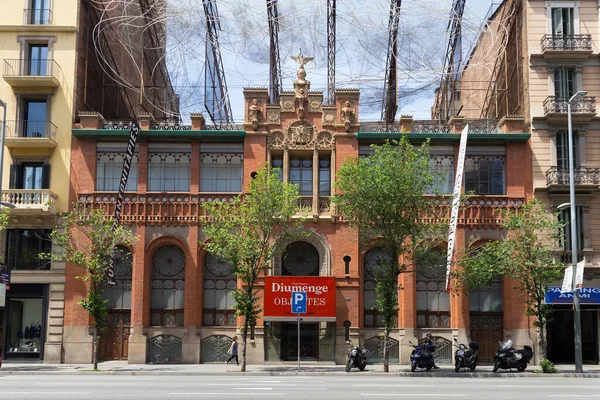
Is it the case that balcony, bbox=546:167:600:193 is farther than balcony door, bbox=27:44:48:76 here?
No

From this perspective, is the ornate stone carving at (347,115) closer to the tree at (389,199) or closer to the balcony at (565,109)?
the tree at (389,199)

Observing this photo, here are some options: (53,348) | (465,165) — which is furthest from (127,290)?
(465,165)

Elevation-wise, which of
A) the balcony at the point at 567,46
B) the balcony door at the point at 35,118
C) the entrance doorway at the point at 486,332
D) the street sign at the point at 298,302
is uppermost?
the balcony at the point at 567,46

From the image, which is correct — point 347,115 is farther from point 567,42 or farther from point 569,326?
point 569,326

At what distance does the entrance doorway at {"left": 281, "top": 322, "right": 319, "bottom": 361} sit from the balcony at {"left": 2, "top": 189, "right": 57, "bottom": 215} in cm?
1363

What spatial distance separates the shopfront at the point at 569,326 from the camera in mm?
35781

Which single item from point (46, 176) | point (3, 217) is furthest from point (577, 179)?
point (3, 217)

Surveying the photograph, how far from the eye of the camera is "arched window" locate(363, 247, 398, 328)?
3706 cm

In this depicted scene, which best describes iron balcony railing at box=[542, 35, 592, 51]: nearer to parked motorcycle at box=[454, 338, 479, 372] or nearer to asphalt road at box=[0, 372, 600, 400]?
parked motorcycle at box=[454, 338, 479, 372]

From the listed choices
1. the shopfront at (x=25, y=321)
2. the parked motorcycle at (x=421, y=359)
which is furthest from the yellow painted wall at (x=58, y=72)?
the parked motorcycle at (x=421, y=359)

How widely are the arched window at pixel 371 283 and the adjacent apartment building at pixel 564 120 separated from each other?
8.72m

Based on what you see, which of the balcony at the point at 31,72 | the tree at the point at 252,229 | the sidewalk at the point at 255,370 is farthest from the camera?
the balcony at the point at 31,72

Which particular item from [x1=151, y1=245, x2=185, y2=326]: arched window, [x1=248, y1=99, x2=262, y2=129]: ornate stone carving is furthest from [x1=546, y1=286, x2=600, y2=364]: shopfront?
[x1=151, y1=245, x2=185, y2=326]: arched window

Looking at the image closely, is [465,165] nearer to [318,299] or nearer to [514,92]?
[514,92]
